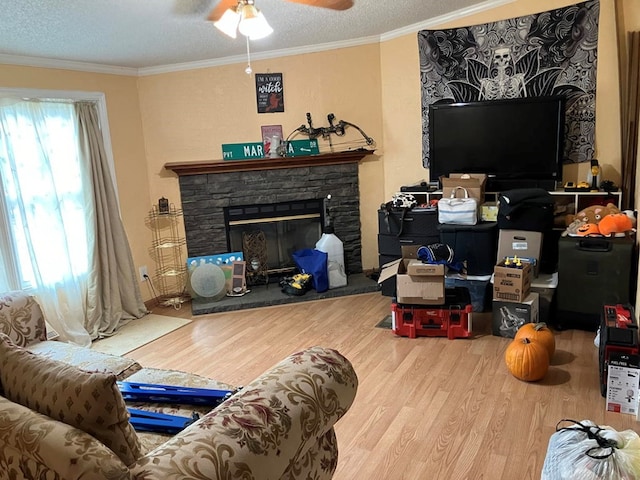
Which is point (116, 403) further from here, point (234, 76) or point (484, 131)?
point (234, 76)

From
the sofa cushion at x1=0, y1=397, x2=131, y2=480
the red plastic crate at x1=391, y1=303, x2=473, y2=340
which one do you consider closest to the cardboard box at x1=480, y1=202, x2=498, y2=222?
the red plastic crate at x1=391, y1=303, x2=473, y2=340

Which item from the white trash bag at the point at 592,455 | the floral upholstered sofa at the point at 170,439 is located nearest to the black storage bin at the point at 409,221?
the white trash bag at the point at 592,455

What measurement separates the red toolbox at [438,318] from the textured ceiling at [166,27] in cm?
207

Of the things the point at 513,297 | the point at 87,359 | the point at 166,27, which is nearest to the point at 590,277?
the point at 513,297

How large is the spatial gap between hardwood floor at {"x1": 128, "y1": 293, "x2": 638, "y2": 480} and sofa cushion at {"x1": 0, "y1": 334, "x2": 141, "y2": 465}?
1.20m

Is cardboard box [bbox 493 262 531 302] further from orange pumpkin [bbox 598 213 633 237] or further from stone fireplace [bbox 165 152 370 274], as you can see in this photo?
stone fireplace [bbox 165 152 370 274]

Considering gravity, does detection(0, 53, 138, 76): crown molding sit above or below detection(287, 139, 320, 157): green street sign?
above

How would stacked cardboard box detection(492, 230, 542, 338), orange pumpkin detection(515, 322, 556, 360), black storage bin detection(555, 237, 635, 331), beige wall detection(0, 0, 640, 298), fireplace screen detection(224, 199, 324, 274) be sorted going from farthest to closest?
fireplace screen detection(224, 199, 324, 274), beige wall detection(0, 0, 640, 298), stacked cardboard box detection(492, 230, 542, 338), black storage bin detection(555, 237, 635, 331), orange pumpkin detection(515, 322, 556, 360)

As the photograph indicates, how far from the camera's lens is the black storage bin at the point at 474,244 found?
382 centimetres

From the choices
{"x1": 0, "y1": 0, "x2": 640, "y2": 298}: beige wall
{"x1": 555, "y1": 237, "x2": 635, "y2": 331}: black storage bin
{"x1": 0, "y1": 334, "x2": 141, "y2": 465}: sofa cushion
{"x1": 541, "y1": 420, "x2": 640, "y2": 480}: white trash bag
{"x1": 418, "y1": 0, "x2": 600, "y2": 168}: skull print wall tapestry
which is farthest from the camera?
{"x1": 0, "y1": 0, "x2": 640, "y2": 298}: beige wall

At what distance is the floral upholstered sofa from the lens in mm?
1119

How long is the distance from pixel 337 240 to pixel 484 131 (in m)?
1.61

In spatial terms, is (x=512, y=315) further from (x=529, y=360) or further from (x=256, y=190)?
(x=256, y=190)

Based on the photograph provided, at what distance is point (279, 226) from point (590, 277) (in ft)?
9.09
